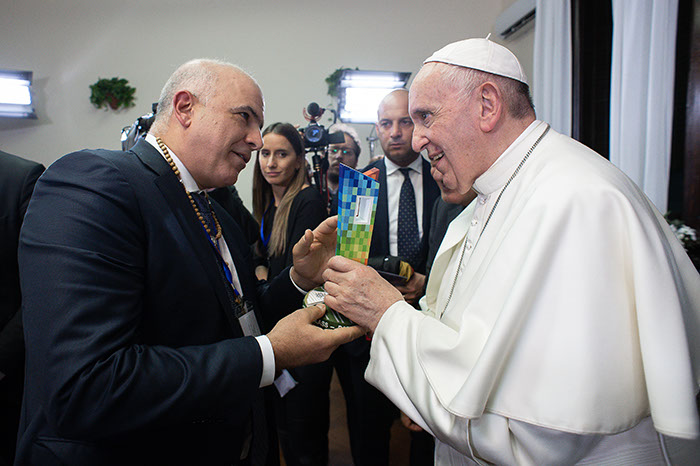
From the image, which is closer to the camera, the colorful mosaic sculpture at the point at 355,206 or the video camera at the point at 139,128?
the colorful mosaic sculpture at the point at 355,206

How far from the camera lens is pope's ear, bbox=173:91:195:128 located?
138 cm

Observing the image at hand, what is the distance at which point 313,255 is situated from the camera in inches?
66.9

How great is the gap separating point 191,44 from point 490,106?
5581 mm

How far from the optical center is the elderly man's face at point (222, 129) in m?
1.40

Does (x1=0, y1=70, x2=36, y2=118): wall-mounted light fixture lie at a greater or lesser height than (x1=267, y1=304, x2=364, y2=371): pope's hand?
greater

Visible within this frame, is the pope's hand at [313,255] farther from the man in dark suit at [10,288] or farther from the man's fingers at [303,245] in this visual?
the man in dark suit at [10,288]

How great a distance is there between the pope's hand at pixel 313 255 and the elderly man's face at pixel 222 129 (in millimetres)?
366

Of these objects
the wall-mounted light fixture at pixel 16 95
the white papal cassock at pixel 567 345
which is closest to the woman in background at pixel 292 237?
the white papal cassock at pixel 567 345

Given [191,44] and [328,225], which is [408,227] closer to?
[328,225]

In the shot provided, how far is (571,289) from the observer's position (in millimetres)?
997

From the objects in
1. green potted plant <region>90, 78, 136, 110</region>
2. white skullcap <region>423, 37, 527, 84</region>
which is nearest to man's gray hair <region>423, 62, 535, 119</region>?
white skullcap <region>423, 37, 527, 84</region>

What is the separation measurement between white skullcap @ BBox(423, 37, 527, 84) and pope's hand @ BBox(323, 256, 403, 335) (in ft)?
2.48

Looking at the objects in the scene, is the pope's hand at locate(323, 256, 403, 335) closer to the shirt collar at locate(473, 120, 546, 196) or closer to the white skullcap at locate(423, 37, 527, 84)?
the shirt collar at locate(473, 120, 546, 196)

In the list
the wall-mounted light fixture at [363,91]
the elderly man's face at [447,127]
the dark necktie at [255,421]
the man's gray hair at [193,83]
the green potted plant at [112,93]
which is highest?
the green potted plant at [112,93]
